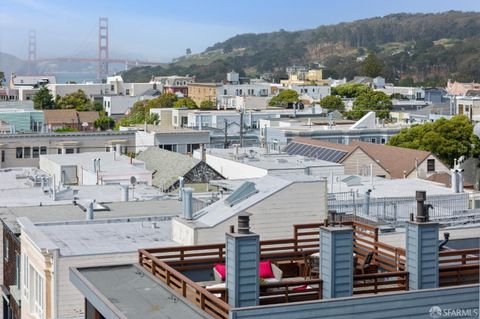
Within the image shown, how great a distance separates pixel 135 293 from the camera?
13836 mm

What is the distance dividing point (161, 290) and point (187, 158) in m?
29.4

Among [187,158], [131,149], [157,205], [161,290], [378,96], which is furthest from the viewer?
[378,96]

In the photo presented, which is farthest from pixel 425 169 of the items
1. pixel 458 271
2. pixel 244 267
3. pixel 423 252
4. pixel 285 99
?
pixel 285 99

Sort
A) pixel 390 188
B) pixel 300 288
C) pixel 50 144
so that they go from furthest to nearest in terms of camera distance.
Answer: pixel 50 144
pixel 390 188
pixel 300 288

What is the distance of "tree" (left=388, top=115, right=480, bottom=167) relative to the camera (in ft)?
190

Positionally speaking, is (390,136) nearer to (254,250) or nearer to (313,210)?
(313,210)

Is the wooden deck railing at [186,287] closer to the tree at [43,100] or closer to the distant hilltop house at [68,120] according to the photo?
the distant hilltop house at [68,120]

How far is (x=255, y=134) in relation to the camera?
206 feet

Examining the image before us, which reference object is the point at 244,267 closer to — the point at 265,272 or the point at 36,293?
the point at 265,272

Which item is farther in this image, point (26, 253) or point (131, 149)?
point (131, 149)

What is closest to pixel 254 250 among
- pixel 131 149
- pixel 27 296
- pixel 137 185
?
pixel 27 296

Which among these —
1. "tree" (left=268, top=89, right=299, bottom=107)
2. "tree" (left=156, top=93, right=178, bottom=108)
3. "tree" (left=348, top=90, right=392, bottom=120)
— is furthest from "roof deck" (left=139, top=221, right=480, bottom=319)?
"tree" (left=156, top=93, right=178, bottom=108)

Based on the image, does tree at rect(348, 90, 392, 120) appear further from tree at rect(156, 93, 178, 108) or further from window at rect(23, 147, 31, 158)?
window at rect(23, 147, 31, 158)

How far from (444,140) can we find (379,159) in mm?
11689
